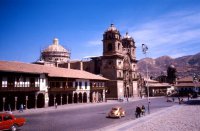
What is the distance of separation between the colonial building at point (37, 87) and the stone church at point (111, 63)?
14604 mm

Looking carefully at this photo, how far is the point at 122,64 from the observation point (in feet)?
246

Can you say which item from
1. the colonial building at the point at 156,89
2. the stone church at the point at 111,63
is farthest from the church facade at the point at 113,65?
the colonial building at the point at 156,89

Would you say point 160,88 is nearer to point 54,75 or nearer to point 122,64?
point 122,64

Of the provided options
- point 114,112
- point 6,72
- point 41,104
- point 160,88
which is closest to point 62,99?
point 41,104

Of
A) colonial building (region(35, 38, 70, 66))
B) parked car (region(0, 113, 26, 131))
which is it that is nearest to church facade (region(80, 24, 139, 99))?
colonial building (region(35, 38, 70, 66))

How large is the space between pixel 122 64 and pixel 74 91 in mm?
27640

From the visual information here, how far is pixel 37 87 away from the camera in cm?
4038

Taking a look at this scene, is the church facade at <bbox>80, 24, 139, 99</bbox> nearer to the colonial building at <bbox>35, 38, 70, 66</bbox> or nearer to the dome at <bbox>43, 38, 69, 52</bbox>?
the colonial building at <bbox>35, 38, 70, 66</bbox>

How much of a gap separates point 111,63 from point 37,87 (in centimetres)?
3521

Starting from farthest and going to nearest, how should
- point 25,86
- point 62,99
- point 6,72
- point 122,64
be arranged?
point 122,64 < point 62,99 < point 25,86 < point 6,72

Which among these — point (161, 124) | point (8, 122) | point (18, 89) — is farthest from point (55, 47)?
point (161, 124)

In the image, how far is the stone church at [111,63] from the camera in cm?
7150

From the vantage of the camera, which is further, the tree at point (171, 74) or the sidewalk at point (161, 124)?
the tree at point (171, 74)

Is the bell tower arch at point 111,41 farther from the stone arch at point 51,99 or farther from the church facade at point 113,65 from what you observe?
the stone arch at point 51,99
